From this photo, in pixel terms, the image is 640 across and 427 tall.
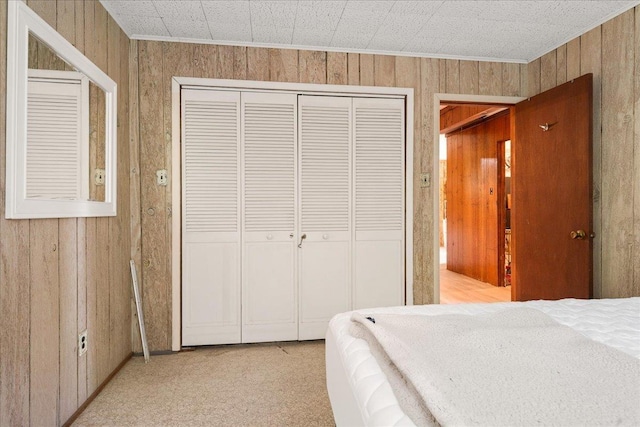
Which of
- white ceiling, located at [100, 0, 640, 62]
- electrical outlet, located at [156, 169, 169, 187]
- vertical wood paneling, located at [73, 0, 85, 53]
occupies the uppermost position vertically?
white ceiling, located at [100, 0, 640, 62]

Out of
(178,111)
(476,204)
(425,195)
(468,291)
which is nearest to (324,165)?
(425,195)

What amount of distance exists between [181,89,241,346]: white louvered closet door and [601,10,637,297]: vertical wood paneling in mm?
2658

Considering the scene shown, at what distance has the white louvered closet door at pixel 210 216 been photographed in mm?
2795

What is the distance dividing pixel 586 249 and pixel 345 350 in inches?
84.9

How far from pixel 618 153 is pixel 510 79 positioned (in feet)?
3.79

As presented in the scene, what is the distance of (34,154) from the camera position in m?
1.57

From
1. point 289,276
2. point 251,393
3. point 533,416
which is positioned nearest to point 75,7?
point 289,276

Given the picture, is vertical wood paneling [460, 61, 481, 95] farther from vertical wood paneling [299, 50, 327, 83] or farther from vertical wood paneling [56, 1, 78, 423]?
vertical wood paneling [56, 1, 78, 423]

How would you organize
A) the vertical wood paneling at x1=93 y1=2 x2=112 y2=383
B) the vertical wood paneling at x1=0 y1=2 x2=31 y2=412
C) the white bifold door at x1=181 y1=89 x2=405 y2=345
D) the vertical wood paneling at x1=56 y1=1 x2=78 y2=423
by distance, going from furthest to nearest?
1. the white bifold door at x1=181 y1=89 x2=405 y2=345
2. the vertical wood paneling at x1=93 y1=2 x2=112 y2=383
3. the vertical wood paneling at x1=56 y1=1 x2=78 y2=423
4. the vertical wood paneling at x1=0 y1=2 x2=31 y2=412

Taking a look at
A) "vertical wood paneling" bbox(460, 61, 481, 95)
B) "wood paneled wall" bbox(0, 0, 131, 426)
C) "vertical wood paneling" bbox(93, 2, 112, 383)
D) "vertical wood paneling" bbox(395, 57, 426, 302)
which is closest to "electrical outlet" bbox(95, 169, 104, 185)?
"vertical wood paneling" bbox(93, 2, 112, 383)

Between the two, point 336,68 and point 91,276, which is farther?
point 336,68

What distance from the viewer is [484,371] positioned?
0.95 m

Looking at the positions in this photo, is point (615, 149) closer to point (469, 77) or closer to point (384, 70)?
point (469, 77)

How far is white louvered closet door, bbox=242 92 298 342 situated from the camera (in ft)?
9.39
